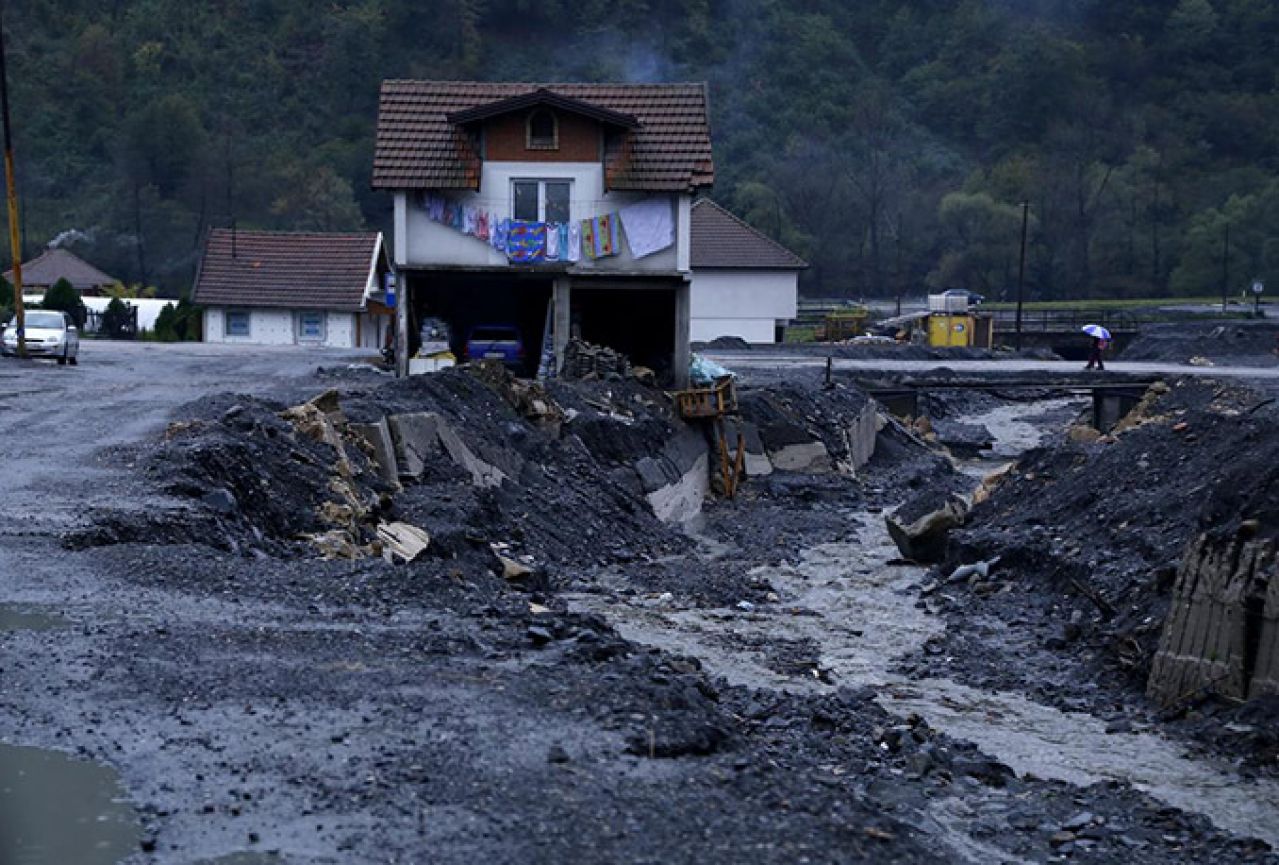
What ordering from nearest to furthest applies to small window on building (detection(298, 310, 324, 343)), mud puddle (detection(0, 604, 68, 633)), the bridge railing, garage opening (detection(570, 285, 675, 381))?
mud puddle (detection(0, 604, 68, 633)) → garage opening (detection(570, 285, 675, 381)) → small window on building (detection(298, 310, 324, 343)) → the bridge railing

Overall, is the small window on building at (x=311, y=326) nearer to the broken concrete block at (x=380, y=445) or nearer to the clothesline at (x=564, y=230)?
the clothesline at (x=564, y=230)

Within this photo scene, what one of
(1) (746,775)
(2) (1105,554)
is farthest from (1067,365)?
(1) (746,775)

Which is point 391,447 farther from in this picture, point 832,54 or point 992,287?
point 832,54

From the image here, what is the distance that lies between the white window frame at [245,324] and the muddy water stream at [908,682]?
3835cm

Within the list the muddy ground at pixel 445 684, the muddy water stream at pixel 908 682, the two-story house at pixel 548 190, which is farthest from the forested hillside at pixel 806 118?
the muddy ground at pixel 445 684

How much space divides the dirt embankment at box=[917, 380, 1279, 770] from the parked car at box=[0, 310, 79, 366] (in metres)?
21.2

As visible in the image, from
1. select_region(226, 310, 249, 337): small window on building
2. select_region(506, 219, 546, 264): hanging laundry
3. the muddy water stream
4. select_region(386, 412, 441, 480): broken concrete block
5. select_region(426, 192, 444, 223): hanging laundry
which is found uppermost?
select_region(426, 192, 444, 223): hanging laundry

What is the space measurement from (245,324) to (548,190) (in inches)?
1030

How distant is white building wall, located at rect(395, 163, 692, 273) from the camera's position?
40312 millimetres

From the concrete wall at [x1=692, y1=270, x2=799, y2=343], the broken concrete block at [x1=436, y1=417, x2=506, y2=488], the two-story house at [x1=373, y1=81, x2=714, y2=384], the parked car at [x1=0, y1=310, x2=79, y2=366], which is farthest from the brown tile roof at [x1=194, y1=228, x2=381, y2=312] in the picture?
the broken concrete block at [x1=436, y1=417, x2=506, y2=488]

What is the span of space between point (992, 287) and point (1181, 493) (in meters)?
81.0

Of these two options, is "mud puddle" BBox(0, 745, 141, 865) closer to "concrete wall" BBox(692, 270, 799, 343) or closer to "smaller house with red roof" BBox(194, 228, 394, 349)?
"smaller house with red roof" BBox(194, 228, 394, 349)

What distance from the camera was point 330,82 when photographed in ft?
370

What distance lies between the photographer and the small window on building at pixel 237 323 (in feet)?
210
